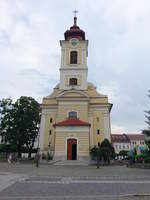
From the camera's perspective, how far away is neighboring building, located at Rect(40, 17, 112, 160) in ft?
108

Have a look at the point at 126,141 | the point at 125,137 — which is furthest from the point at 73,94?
the point at 125,137

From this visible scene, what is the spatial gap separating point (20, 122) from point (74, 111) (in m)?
9.87

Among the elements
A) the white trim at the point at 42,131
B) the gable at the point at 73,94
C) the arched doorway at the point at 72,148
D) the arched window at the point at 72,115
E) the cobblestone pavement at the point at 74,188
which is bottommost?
the cobblestone pavement at the point at 74,188

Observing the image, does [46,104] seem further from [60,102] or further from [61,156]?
[61,156]

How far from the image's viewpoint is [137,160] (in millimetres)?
27766

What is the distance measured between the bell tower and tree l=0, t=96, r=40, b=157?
286 inches

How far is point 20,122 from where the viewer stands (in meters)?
38.9

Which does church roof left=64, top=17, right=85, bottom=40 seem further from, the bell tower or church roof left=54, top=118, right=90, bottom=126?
church roof left=54, top=118, right=90, bottom=126

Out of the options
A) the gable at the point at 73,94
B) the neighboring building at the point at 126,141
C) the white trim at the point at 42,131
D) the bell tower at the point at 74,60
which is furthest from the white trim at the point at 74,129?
the neighboring building at the point at 126,141

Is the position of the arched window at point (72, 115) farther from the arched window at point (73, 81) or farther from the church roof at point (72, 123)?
the arched window at point (73, 81)

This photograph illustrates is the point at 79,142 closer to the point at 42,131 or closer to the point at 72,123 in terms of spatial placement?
the point at 72,123

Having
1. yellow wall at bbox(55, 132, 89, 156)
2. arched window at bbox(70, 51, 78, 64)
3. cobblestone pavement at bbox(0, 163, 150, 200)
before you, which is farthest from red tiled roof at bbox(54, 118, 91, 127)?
cobblestone pavement at bbox(0, 163, 150, 200)

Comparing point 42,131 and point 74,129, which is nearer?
point 74,129

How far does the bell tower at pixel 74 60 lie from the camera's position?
3997 centimetres
